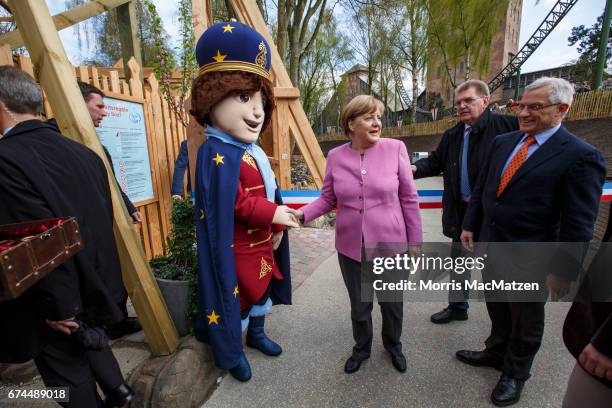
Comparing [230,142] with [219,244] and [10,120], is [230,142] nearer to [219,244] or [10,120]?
[219,244]

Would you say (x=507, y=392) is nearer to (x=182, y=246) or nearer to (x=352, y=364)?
(x=352, y=364)

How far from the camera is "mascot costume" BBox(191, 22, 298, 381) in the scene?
A: 73.0 inches

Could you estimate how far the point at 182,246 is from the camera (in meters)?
2.46

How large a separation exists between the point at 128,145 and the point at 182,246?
167cm

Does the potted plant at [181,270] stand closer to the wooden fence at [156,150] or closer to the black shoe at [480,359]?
the wooden fence at [156,150]

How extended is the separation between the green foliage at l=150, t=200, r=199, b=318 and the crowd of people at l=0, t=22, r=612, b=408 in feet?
1.54

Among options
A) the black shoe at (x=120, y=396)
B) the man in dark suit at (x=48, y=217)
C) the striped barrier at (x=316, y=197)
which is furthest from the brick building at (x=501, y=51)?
the black shoe at (x=120, y=396)

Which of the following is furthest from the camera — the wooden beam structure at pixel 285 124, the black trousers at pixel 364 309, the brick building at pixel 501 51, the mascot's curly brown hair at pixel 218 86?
the brick building at pixel 501 51

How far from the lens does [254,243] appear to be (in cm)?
207

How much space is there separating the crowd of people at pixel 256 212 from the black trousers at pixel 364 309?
0.01 meters

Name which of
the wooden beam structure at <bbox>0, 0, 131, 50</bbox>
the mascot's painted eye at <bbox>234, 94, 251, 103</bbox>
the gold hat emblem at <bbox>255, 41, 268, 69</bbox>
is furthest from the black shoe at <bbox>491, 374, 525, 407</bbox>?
the wooden beam structure at <bbox>0, 0, 131, 50</bbox>

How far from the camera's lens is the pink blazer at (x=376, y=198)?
2.03 m

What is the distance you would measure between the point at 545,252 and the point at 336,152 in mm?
1405

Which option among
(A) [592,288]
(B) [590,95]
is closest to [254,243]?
(A) [592,288]
